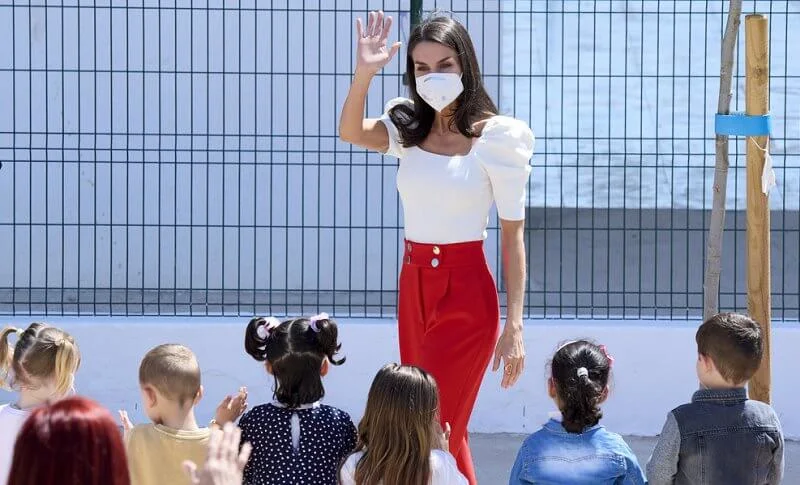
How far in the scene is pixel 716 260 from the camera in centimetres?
496

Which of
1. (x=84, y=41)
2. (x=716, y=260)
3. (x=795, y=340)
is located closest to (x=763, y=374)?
(x=716, y=260)

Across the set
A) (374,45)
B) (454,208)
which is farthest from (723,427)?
(374,45)

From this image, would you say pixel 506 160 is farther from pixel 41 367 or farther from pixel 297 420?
pixel 41 367

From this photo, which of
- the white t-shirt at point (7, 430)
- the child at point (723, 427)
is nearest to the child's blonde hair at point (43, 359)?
the white t-shirt at point (7, 430)

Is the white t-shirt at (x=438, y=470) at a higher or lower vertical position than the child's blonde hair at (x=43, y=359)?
lower

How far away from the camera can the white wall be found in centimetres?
721

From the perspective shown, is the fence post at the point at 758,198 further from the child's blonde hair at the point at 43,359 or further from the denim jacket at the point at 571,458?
the child's blonde hair at the point at 43,359

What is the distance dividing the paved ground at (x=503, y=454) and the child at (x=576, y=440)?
2.39 meters

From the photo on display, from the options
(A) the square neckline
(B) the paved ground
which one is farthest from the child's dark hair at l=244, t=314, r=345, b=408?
(B) the paved ground

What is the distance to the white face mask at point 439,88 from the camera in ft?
13.8

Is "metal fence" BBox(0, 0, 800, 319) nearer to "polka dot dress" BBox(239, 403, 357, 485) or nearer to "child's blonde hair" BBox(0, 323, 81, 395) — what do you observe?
"child's blonde hair" BBox(0, 323, 81, 395)

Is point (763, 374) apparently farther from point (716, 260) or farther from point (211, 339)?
point (211, 339)

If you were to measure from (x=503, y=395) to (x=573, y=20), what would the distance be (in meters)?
4.40

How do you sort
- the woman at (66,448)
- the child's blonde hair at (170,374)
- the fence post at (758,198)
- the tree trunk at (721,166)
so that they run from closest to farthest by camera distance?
the woman at (66,448)
the child's blonde hair at (170,374)
the fence post at (758,198)
the tree trunk at (721,166)
